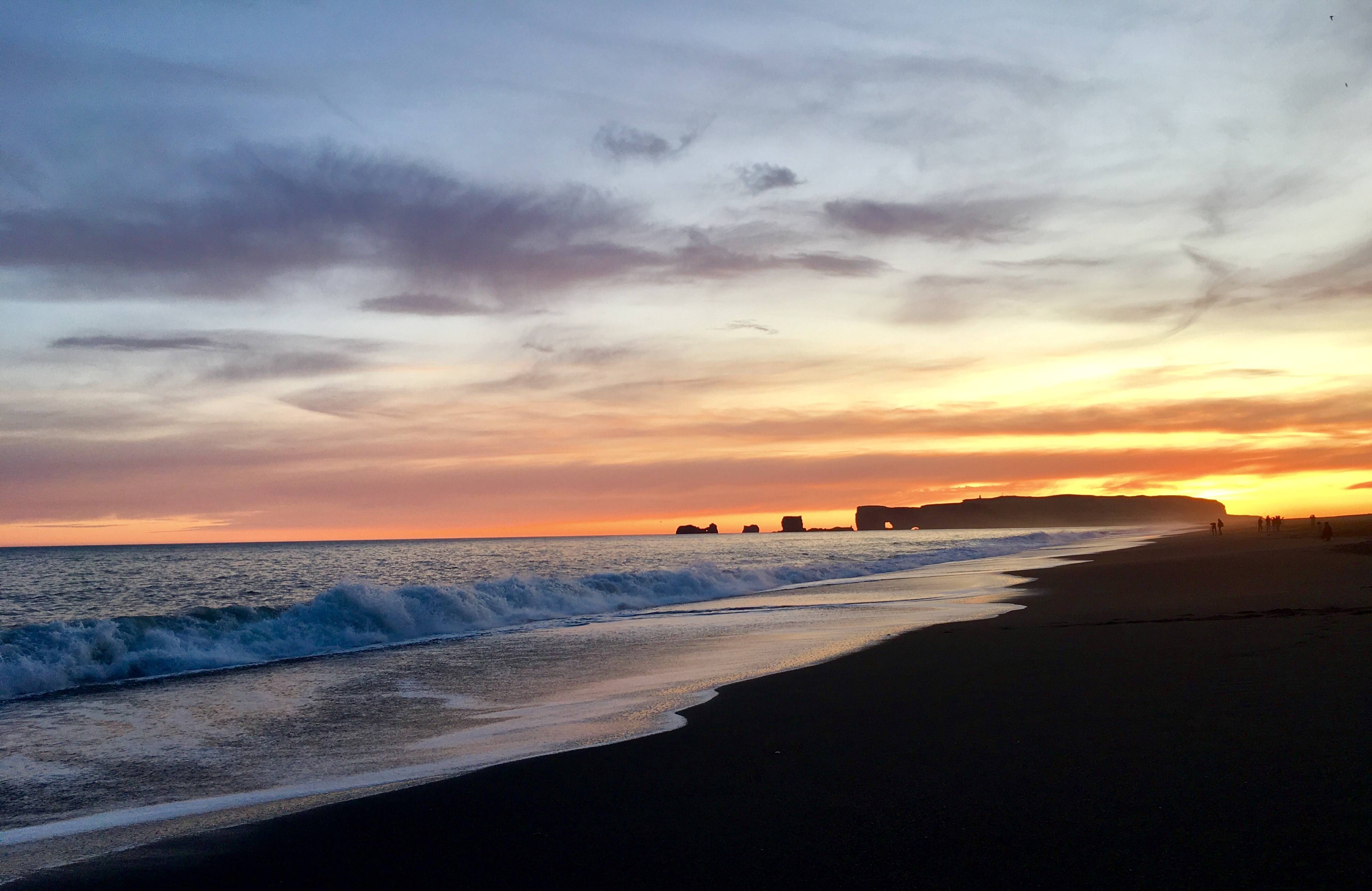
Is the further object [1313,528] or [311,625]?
[1313,528]

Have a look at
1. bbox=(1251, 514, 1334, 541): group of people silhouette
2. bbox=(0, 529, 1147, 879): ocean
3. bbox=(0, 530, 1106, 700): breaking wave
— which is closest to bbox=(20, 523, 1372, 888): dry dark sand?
bbox=(0, 529, 1147, 879): ocean

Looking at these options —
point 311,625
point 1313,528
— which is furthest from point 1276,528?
point 311,625

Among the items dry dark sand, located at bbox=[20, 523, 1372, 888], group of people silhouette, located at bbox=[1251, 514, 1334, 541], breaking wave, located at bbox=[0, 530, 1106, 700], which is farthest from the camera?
group of people silhouette, located at bbox=[1251, 514, 1334, 541]

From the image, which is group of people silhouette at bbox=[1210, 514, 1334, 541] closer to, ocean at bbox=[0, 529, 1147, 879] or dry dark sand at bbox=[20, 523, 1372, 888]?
ocean at bbox=[0, 529, 1147, 879]

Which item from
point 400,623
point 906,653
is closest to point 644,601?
point 400,623

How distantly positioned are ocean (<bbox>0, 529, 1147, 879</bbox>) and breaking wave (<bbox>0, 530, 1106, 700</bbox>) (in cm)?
5

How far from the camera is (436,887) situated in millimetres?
4508

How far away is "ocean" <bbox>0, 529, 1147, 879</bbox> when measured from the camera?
23.2 feet

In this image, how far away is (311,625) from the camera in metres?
18.8

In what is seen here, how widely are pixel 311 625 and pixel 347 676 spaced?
589cm

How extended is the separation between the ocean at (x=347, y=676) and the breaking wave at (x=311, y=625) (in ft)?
0.18

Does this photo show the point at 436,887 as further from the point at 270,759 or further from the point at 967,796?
the point at 270,759

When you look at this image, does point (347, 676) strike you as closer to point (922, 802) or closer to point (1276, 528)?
point (922, 802)

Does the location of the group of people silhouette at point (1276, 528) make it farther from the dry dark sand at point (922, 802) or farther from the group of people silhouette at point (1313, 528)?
the dry dark sand at point (922, 802)
